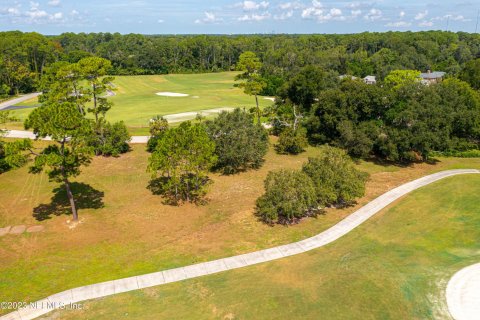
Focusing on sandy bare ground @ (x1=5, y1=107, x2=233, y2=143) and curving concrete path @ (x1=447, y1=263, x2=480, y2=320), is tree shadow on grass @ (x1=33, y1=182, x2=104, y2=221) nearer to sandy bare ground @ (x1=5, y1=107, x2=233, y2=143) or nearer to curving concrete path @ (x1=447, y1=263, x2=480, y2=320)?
sandy bare ground @ (x1=5, y1=107, x2=233, y2=143)

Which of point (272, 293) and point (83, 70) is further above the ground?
point (83, 70)

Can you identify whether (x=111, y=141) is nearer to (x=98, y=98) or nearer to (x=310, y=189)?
(x=98, y=98)

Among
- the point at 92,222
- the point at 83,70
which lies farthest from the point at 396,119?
the point at 83,70

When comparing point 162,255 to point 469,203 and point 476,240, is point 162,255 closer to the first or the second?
point 476,240

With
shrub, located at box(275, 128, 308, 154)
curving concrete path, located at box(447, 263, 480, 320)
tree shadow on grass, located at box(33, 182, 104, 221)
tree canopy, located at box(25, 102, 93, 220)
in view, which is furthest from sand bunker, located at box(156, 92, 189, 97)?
curving concrete path, located at box(447, 263, 480, 320)

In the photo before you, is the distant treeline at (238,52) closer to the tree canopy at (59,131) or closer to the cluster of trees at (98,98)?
the cluster of trees at (98,98)
